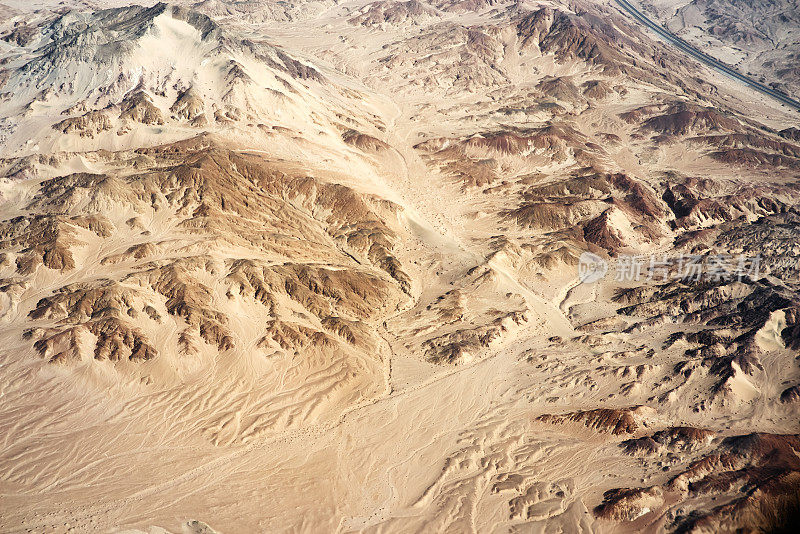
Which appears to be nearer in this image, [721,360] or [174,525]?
[174,525]

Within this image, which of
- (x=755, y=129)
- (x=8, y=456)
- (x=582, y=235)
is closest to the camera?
(x=8, y=456)

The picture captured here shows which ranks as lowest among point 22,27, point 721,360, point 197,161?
point 22,27

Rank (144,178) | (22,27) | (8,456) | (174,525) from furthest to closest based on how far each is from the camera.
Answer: (22,27) → (144,178) → (8,456) → (174,525)

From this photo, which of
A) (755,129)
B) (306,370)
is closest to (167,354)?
(306,370)

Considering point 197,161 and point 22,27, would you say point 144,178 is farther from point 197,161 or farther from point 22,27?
point 22,27

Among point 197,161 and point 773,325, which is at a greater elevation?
point 773,325

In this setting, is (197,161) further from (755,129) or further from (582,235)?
(755,129)

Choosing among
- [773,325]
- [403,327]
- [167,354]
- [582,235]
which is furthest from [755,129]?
[167,354]
